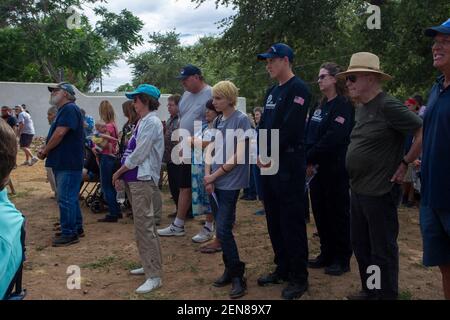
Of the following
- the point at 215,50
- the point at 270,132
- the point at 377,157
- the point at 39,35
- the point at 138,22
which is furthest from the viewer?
the point at 138,22

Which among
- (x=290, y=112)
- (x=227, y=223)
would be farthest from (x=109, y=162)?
(x=290, y=112)

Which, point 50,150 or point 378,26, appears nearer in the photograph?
point 50,150

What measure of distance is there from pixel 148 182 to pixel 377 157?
1913 millimetres

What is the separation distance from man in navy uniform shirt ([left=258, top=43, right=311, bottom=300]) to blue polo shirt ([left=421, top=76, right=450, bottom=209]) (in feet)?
3.57

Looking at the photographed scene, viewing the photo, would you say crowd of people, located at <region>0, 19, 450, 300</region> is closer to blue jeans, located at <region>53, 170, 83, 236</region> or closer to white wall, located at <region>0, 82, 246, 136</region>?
blue jeans, located at <region>53, 170, 83, 236</region>

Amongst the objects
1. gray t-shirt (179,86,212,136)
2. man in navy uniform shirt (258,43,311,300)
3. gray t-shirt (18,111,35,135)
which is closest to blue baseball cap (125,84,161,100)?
man in navy uniform shirt (258,43,311,300)

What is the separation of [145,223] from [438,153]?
2367 millimetres

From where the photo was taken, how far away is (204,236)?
560cm

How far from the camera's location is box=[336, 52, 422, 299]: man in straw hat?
11.0 feet

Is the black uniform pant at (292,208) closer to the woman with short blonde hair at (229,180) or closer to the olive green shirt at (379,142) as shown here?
the woman with short blonde hair at (229,180)
